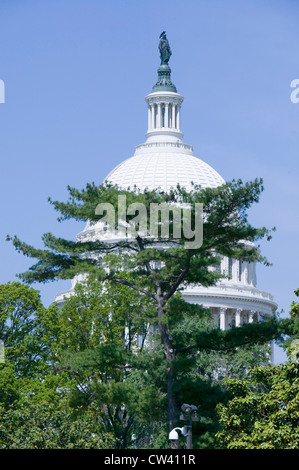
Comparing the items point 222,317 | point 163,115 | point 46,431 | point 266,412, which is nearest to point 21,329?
point 46,431

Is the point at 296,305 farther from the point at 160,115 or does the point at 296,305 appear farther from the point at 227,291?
the point at 160,115

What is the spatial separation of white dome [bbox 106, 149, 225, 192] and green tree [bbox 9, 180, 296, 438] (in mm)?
88159

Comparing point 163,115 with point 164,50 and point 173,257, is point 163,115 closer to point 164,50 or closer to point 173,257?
point 164,50

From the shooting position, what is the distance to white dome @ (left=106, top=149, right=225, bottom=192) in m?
152

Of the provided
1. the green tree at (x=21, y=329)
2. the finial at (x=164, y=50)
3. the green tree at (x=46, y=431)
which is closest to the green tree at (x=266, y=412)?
the green tree at (x=46, y=431)

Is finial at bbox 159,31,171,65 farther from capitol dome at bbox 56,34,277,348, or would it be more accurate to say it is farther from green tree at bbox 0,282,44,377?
green tree at bbox 0,282,44,377

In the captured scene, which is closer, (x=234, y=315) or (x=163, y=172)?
(x=234, y=315)

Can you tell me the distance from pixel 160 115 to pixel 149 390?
4333 inches

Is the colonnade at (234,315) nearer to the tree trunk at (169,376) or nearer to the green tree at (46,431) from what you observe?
the green tree at (46,431)
